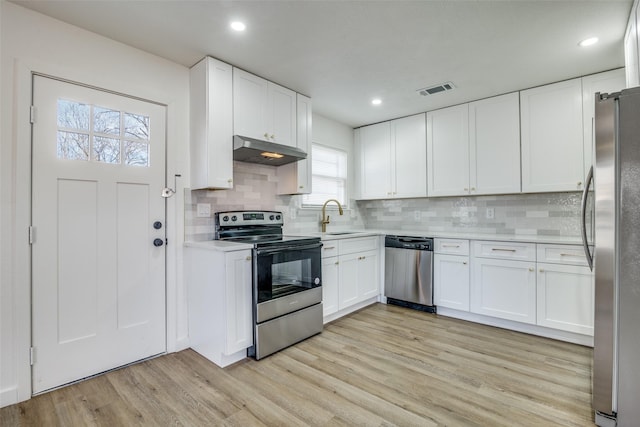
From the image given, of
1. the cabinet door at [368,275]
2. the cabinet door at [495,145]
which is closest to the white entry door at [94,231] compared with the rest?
the cabinet door at [368,275]

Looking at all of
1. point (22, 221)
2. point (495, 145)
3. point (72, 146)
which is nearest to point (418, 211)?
point (495, 145)

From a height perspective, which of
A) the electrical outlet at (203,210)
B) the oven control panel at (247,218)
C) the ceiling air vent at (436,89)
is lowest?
the oven control panel at (247,218)

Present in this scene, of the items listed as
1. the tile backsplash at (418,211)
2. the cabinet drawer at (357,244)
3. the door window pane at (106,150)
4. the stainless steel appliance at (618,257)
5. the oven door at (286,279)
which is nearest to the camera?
the stainless steel appliance at (618,257)

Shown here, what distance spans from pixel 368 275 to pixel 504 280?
1.42 m

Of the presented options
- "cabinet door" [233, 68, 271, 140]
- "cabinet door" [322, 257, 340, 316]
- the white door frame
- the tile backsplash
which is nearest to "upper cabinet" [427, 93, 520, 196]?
the tile backsplash

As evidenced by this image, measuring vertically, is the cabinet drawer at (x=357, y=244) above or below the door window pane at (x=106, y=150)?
below

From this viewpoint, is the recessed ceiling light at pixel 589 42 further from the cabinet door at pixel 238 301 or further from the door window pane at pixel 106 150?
the door window pane at pixel 106 150

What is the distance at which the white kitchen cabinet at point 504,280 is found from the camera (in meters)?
2.92

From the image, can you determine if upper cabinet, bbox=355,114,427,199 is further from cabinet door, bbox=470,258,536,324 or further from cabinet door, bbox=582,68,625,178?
cabinet door, bbox=582,68,625,178

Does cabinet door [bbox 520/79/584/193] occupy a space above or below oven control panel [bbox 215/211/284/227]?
above

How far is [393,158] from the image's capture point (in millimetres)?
4160

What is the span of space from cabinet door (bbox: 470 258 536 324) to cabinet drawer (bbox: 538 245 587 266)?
14cm

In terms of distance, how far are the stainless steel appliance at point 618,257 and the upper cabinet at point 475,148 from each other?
1734mm

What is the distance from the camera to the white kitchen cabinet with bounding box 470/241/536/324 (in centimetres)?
292
